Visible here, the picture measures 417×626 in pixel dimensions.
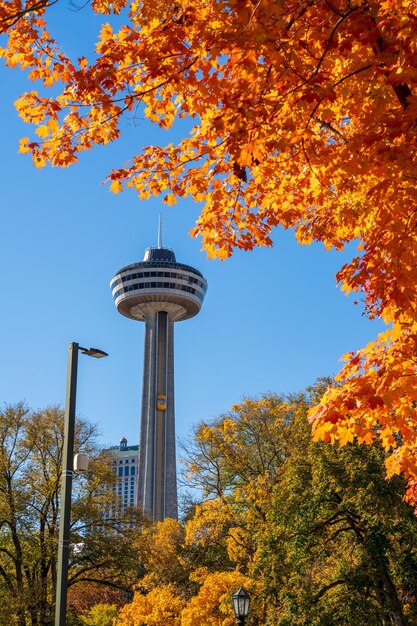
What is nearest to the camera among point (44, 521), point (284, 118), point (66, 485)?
point (284, 118)

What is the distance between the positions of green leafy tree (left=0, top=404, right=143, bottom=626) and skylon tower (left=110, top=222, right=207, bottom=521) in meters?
67.4

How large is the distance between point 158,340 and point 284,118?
101m

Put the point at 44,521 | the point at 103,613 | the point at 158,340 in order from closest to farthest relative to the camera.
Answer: the point at 44,521, the point at 103,613, the point at 158,340

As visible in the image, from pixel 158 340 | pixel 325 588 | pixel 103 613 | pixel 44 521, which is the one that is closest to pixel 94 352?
pixel 325 588

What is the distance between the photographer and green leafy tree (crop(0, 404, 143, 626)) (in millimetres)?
28180

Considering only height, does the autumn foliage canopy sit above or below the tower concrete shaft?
below

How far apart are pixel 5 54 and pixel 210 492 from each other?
2606cm

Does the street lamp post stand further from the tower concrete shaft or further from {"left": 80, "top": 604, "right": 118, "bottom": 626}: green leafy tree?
the tower concrete shaft

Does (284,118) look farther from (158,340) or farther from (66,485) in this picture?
(158,340)

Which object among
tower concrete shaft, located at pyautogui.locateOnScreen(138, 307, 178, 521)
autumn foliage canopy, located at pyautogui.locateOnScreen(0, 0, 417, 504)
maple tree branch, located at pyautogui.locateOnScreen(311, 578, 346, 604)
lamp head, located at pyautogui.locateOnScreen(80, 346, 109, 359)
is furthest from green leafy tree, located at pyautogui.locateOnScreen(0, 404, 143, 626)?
tower concrete shaft, located at pyautogui.locateOnScreen(138, 307, 178, 521)

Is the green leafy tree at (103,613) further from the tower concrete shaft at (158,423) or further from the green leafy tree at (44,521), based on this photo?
the tower concrete shaft at (158,423)

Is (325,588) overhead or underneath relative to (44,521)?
underneath

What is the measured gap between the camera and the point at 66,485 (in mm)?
9953

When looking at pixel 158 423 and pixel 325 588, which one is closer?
pixel 325 588
